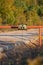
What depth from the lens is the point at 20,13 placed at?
2872cm

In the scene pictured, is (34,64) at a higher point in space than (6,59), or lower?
higher

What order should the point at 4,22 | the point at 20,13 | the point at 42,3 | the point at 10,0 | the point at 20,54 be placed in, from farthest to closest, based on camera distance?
the point at 42,3, the point at 20,13, the point at 10,0, the point at 4,22, the point at 20,54

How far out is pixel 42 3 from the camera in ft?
171

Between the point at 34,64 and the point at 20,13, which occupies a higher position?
the point at 34,64

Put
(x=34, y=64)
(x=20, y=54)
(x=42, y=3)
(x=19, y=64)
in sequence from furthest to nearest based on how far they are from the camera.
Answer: (x=42, y=3) < (x=20, y=54) < (x=19, y=64) < (x=34, y=64)

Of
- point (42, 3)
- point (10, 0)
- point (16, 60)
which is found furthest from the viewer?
point (42, 3)

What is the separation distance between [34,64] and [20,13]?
84.0ft

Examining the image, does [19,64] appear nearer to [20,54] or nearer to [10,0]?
[20,54]

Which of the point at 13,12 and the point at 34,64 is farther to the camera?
the point at 13,12

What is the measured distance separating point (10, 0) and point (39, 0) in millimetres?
28552

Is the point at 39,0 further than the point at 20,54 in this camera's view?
Yes

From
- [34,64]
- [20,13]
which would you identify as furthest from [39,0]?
[34,64]

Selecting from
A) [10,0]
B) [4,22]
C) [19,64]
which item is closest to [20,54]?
[19,64]

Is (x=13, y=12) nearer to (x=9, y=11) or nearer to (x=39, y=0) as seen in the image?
(x=9, y=11)
